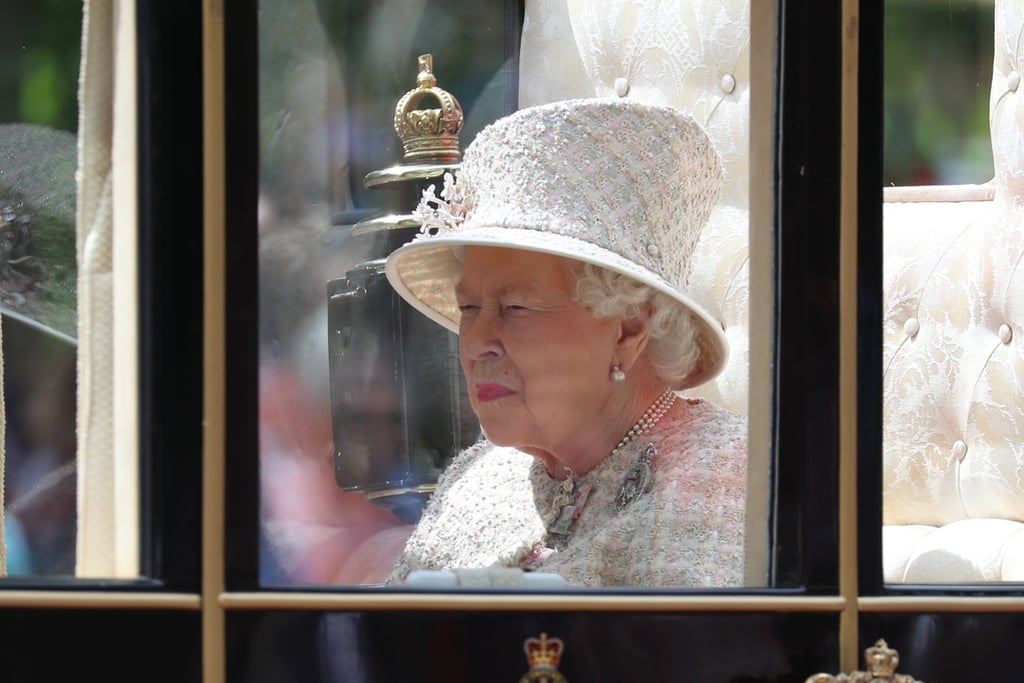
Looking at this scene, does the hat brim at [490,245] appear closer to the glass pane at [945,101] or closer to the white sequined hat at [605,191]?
the white sequined hat at [605,191]

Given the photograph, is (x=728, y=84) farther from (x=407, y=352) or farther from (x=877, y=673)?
(x=877, y=673)

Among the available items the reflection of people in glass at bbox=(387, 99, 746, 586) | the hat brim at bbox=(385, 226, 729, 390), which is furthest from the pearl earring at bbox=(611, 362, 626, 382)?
the hat brim at bbox=(385, 226, 729, 390)

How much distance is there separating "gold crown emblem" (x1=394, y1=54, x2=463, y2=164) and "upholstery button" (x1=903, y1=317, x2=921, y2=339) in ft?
2.49

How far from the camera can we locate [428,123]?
2512 millimetres

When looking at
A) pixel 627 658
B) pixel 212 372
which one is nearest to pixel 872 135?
pixel 627 658

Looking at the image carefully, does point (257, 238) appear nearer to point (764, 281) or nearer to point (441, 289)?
point (764, 281)

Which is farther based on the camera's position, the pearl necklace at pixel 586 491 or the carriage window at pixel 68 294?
the pearl necklace at pixel 586 491

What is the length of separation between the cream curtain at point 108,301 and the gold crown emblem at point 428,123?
38.5 inches

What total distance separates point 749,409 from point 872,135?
0.29m

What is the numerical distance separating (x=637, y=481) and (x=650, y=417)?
4.1 inches

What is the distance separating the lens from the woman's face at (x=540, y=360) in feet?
7.35

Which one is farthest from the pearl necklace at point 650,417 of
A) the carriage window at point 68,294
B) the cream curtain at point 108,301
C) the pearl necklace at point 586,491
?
the cream curtain at point 108,301

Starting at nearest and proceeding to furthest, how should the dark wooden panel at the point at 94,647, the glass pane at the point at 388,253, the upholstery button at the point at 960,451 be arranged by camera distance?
the dark wooden panel at the point at 94,647, the glass pane at the point at 388,253, the upholstery button at the point at 960,451

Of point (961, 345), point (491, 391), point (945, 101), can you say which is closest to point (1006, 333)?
point (961, 345)
